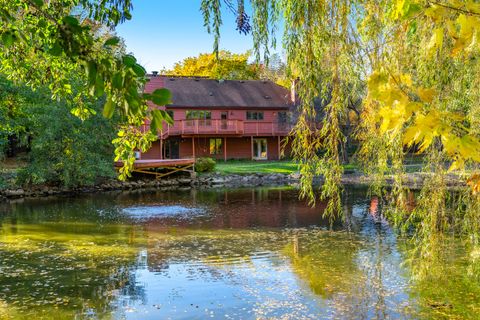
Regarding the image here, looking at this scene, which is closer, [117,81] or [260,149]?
→ [117,81]

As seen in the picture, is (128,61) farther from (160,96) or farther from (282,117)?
(282,117)

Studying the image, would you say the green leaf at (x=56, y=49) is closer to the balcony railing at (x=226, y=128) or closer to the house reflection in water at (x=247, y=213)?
the house reflection in water at (x=247, y=213)

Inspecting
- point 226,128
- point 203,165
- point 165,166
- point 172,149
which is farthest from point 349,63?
point 172,149

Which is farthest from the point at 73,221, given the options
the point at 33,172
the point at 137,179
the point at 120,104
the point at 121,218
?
the point at 120,104

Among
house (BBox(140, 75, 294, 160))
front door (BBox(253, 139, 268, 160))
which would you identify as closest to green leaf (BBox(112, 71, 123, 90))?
house (BBox(140, 75, 294, 160))

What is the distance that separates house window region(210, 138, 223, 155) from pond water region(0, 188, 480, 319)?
20.6m

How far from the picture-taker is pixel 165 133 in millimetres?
33594

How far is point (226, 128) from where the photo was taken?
1400 inches

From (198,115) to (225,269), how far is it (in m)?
27.5

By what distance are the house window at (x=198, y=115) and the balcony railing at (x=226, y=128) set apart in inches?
48.4

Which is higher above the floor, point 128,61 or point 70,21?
point 70,21

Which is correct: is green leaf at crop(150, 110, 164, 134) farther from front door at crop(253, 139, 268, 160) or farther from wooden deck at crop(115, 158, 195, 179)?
front door at crop(253, 139, 268, 160)

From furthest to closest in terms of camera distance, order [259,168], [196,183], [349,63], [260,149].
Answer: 1. [260,149]
2. [259,168]
3. [196,183]
4. [349,63]

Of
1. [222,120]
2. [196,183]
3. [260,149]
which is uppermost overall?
[222,120]
